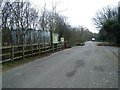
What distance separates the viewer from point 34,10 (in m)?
27.8

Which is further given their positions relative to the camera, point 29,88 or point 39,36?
point 39,36

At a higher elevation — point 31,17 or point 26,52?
point 31,17

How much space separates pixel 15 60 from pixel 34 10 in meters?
10.3

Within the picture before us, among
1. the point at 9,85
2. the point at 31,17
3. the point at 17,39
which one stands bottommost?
the point at 9,85

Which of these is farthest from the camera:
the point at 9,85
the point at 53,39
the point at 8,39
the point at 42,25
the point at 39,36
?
the point at 53,39

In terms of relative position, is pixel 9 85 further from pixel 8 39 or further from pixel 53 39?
pixel 53 39

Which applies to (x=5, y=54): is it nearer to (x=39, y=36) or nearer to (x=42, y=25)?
(x=39, y=36)

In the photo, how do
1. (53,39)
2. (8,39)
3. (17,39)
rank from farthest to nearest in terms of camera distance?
(53,39), (17,39), (8,39)

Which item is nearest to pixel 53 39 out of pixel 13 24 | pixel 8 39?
pixel 13 24

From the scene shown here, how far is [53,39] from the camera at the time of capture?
120 ft

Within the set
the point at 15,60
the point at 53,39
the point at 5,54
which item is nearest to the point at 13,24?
the point at 15,60

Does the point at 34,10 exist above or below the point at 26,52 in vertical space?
above

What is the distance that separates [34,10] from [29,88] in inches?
781

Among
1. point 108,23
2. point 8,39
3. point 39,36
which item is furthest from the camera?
point 108,23
